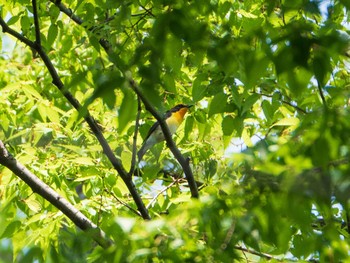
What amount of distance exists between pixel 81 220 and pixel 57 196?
28 cm

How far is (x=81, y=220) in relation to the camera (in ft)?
14.8

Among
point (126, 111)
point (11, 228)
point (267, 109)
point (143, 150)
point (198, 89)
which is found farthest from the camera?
point (143, 150)

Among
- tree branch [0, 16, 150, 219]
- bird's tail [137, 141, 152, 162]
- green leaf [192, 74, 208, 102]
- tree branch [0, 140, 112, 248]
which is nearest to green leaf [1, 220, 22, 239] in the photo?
tree branch [0, 140, 112, 248]

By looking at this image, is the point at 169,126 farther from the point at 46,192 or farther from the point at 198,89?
the point at 198,89

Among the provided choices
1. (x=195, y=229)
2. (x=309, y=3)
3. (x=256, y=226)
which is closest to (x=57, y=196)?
(x=195, y=229)

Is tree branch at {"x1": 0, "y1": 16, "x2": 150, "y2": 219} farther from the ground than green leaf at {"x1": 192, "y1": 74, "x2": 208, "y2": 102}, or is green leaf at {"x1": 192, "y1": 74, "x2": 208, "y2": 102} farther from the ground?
green leaf at {"x1": 192, "y1": 74, "x2": 208, "y2": 102}

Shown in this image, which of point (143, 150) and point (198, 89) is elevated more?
point (143, 150)

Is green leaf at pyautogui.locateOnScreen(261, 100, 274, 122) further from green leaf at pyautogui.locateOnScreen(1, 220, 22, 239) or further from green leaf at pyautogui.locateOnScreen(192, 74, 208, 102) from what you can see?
green leaf at pyautogui.locateOnScreen(1, 220, 22, 239)

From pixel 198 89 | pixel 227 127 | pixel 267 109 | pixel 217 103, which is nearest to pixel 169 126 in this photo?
pixel 267 109

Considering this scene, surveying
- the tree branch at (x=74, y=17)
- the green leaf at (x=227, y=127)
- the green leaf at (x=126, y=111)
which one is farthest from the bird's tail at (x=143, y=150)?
the green leaf at (x=126, y=111)

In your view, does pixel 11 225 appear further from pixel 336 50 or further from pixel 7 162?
pixel 336 50

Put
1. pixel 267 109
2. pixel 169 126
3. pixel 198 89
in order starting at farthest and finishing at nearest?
pixel 169 126, pixel 267 109, pixel 198 89

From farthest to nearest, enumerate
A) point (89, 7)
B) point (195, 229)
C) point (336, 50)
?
point (89, 7), point (195, 229), point (336, 50)

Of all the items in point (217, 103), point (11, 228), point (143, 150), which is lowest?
point (11, 228)
